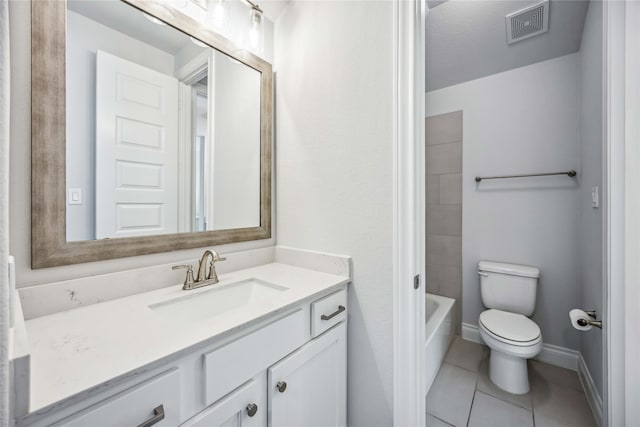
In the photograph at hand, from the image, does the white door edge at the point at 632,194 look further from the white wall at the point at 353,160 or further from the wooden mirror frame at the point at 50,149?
the wooden mirror frame at the point at 50,149

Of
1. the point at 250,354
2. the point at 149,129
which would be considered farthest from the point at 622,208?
the point at 149,129

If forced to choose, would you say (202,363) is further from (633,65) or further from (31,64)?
(633,65)

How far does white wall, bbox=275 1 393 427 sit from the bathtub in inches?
24.9

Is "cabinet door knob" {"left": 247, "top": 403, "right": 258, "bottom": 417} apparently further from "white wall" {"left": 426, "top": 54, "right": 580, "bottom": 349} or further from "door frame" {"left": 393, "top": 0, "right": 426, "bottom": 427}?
"white wall" {"left": 426, "top": 54, "right": 580, "bottom": 349}

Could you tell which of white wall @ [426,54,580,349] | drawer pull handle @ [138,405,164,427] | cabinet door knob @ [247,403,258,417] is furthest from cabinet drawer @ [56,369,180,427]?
white wall @ [426,54,580,349]

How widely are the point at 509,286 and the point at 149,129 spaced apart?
245 cm

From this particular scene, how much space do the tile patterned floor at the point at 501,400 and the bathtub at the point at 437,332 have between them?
95 millimetres

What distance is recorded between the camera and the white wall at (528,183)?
1.86 meters

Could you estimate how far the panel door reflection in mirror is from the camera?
2.89 ft

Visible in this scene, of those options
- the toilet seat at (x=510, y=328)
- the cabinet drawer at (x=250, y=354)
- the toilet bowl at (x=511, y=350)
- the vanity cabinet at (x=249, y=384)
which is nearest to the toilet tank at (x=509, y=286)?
the toilet seat at (x=510, y=328)

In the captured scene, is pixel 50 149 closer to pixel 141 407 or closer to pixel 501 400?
pixel 141 407

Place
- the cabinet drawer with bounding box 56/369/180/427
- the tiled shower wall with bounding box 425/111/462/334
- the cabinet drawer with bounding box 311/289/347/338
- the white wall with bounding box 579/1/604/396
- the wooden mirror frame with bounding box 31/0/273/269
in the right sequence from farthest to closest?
1. the tiled shower wall with bounding box 425/111/462/334
2. the white wall with bounding box 579/1/604/396
3. the cabinet drawer with bounding box 311/289/347/338
4. the wooden mirror frame with bounding box 31/0/273/269
5. the cabinet drawer with bounding box 56/369/180/427

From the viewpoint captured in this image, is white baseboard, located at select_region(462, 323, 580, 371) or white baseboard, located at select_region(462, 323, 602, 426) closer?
white baseboard, located at select_region(462, 323, 602, 426)

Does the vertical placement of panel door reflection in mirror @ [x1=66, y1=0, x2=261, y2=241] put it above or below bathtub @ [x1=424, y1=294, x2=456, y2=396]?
above
